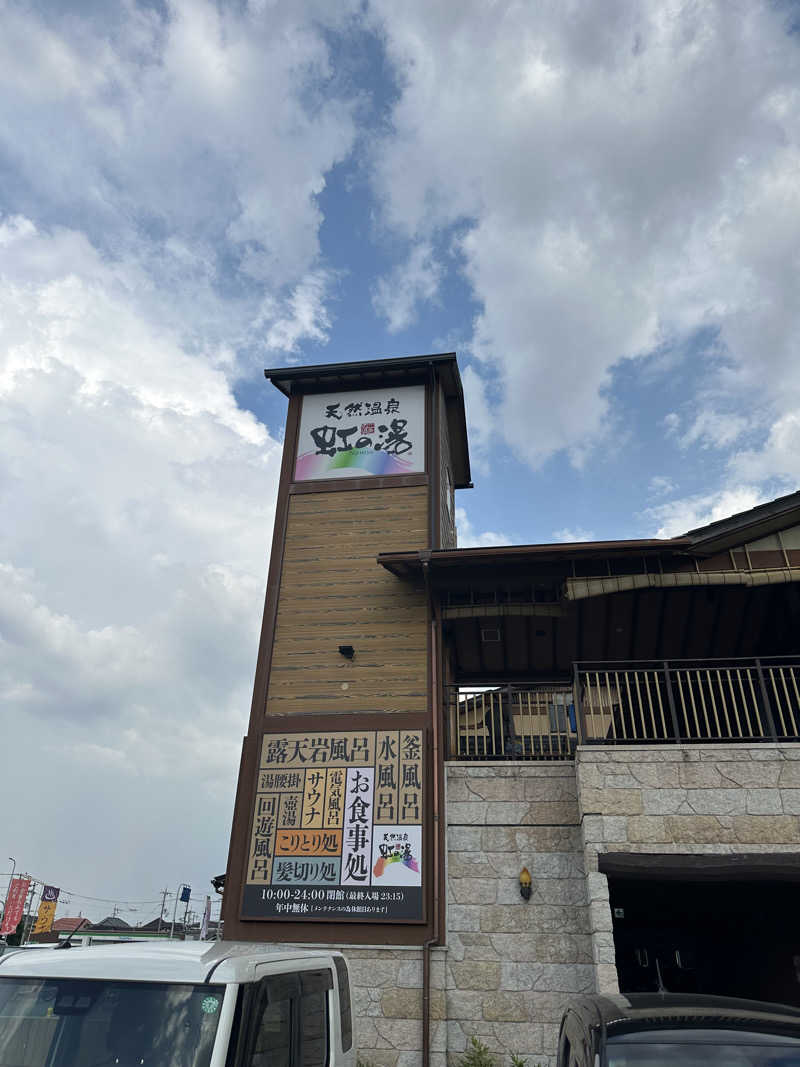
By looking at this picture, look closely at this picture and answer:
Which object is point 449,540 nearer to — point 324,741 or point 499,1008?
point 324,741

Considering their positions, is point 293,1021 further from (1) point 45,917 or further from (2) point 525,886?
(1) point 45,917

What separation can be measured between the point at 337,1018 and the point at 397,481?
889cm

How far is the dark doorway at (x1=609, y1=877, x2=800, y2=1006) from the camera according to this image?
30.8 ft

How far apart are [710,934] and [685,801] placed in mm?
5244

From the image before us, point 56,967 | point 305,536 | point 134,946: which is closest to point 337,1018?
point 134,946

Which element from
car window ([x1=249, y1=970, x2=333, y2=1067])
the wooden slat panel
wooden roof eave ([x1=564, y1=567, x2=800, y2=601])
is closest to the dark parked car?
car window ([x1=249, y1=970, x2=333, y2=1067])

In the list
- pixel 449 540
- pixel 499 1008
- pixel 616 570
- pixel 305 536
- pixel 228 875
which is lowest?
pixel 499 1008

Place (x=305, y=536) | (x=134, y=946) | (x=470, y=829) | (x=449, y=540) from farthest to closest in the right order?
(x=449, y=540) → (x=305, y=536) → (x=470, y=829) → (x=134, y=946)

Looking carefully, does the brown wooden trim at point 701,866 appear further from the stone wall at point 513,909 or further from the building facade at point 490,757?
the stone wall at point 513,909

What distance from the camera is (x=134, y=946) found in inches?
170

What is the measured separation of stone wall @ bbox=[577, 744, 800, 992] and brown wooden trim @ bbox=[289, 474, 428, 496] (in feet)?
18.5

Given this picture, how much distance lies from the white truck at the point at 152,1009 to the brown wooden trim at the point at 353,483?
906 centimetres

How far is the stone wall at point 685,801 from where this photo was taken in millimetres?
8383

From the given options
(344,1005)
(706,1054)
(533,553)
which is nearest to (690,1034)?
(706,1054)
